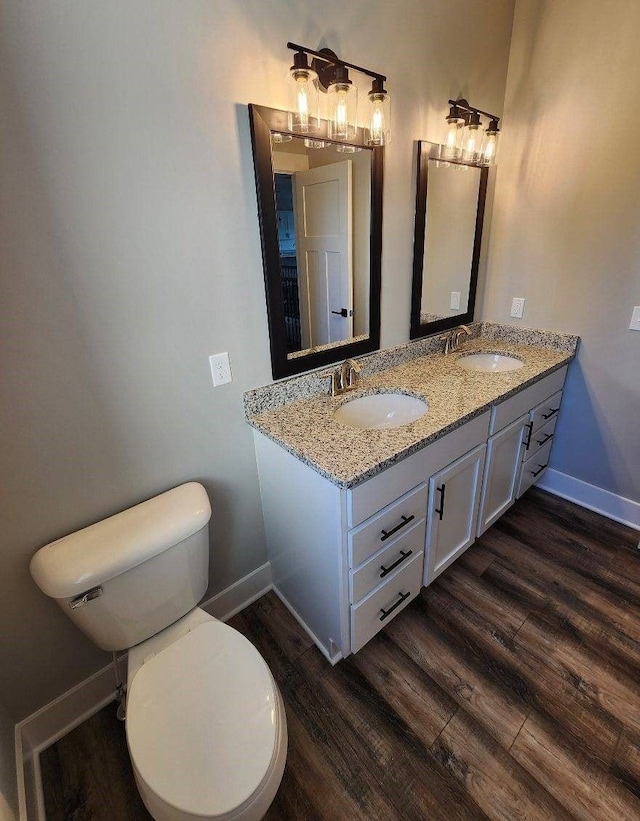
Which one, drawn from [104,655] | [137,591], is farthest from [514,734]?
[104,655]

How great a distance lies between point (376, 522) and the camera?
123 centimetres

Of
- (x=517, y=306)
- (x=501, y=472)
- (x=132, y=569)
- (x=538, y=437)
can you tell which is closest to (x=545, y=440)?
(x=538, y=437)

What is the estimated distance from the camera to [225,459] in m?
1.43

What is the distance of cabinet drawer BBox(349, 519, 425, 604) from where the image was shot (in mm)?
1256

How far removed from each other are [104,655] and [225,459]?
792mm

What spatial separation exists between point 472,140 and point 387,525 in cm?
187

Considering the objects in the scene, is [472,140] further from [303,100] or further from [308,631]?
[308,631]

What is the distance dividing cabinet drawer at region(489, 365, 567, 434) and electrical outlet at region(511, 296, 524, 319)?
0.39 meters

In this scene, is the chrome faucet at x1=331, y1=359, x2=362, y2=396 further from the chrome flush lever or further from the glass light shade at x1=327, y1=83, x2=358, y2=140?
the chrome flush lever

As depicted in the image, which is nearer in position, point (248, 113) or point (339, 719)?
point (248, 113)

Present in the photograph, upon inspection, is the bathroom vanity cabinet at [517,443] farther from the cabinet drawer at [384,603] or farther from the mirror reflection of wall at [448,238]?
the mirror reflection of wall at [448,238]

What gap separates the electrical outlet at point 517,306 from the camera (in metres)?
2.18

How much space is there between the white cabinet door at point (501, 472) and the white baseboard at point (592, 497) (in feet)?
1.59

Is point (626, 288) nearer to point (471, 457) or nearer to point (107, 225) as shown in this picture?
point (471, 457)
